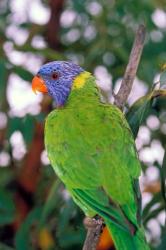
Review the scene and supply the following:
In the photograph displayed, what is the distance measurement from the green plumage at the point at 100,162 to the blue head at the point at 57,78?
14cm

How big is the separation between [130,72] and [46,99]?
0.84 metres

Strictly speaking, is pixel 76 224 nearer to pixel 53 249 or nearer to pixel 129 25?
pixel 53 249

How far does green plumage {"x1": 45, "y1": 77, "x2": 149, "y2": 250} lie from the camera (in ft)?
4.84

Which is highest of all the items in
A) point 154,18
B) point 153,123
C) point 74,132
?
point 154,18

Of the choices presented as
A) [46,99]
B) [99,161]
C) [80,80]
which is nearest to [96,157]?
[99,161]

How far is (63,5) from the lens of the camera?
2.50 m

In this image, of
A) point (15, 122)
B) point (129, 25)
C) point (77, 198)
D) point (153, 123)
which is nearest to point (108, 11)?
point (129, 25)

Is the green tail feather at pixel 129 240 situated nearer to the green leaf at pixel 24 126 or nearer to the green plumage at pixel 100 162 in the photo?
the green plumage at pixel 100 162

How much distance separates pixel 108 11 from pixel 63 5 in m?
0.18

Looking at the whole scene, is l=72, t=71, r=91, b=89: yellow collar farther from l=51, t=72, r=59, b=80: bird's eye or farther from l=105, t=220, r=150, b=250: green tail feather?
l=105, t=220, r=150, b=250: green tail feather

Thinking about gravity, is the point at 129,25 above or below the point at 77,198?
above

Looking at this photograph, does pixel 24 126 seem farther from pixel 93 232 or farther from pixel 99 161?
pixel 93 232

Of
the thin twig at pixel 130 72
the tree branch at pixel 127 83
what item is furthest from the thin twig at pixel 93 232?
the thin twig at pixel 130 72

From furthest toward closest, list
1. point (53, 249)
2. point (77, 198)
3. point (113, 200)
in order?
point (53, 249), point (77, 198), point (113, 200)
